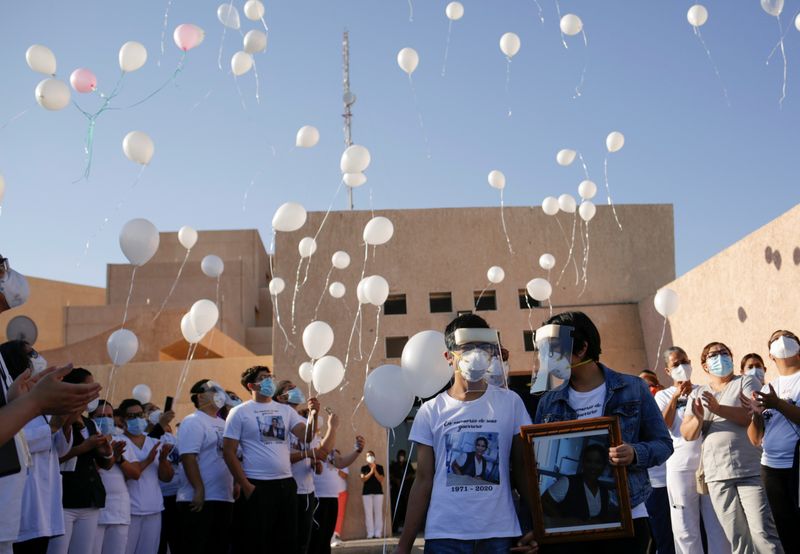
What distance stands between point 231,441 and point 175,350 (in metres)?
15.7

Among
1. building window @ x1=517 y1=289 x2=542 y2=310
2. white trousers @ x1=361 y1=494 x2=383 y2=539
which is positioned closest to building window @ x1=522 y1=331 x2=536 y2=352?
building window @ x1=517 y1=289 x2=542 y2=310

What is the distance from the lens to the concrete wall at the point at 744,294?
11.3 metres

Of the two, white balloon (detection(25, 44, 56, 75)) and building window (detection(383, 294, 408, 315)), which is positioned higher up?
white balloon (detection(25, 44, 56, 75))

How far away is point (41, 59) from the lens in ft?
29.5

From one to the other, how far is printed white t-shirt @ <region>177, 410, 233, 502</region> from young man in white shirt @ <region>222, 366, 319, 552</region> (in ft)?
1.23

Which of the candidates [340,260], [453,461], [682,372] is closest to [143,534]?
[453,461]

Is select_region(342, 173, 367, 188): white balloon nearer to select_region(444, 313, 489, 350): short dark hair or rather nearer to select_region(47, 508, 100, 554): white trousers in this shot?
select_region(47, 508, 100, 554): white trousers

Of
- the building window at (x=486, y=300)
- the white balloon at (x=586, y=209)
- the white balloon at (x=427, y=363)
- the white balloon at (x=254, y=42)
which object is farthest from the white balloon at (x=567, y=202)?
the white balloon at (x=427, y=363)

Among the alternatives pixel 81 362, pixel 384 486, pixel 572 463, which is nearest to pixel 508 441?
pixel 572 463

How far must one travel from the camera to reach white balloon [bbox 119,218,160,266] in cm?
938

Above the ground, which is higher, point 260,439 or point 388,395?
point 388,395

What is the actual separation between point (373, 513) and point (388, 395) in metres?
9.90

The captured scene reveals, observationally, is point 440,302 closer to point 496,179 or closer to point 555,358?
point 496,179

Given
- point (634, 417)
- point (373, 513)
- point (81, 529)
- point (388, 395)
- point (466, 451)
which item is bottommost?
point (373, 513)
